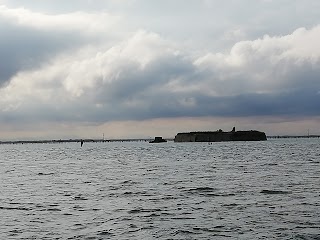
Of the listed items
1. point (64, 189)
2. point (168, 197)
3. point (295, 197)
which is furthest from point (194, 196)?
point (64, 189)

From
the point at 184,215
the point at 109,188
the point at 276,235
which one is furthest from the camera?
the point at 109,188

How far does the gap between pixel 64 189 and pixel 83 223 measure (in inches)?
628

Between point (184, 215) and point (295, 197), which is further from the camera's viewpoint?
point (295, 197)

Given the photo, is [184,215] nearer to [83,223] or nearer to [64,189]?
[83,223]

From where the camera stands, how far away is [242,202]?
26.8 meters

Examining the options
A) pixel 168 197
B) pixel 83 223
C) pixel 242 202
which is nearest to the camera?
pixel 83 223

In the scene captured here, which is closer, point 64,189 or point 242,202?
point 242,202

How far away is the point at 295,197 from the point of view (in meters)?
28.4

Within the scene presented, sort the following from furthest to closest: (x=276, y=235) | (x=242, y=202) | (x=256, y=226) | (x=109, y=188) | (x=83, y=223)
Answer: (x=109, y=188), (x=242, y=202), (x=83, y=223), (x=256, y=226), (x=276, y=235)

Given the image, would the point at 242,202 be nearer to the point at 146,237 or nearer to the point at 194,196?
the point at 194,196

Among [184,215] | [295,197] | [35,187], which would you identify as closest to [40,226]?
[184,215]

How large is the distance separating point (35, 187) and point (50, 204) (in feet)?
37.2

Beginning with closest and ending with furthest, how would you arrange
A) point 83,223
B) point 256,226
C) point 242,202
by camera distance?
1. point 256,226
2. point 83,223
3. point 242,202

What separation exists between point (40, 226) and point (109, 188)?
16023 millimetres
